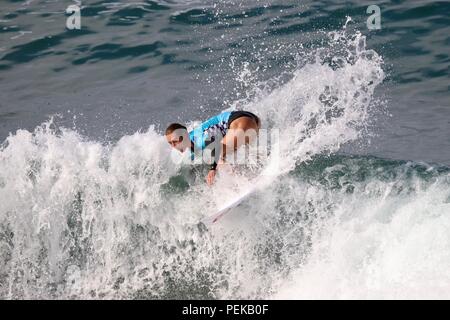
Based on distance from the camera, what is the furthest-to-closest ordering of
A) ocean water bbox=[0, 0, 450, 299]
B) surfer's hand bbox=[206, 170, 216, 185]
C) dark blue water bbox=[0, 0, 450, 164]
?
dark blue water bbox=[0, 0, 450, 164], surfer's hand bbox=[206, 170, 216, 185], ocean water bbox=[0, 0, 450, 299]

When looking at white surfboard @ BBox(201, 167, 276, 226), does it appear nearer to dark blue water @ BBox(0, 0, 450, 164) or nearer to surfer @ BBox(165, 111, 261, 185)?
surfer @ BBox(165, 111, 261, 185)

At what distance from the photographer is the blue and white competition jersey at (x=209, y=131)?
8.16 metres

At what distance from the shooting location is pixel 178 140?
25.7 feet

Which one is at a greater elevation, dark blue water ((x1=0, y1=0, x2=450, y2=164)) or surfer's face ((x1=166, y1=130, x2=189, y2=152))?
dark blue water ((x1=0, y1=0, x2=450, y2=164))

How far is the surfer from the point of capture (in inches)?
307

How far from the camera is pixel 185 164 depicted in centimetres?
845

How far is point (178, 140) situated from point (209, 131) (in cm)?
51

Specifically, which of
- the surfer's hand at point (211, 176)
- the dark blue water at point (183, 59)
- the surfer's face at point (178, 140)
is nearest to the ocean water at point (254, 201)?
the dark blue water at point (183, 59)

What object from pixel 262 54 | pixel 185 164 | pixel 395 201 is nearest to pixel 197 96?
pixel 262 54

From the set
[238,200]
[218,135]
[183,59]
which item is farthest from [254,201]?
[183,59]

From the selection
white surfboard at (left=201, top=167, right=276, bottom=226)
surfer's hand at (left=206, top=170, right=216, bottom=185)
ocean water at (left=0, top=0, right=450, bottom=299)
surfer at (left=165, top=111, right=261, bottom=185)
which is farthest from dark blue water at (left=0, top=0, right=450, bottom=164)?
surfer's hand at (left=206, top=170, right=216, bottom=185)

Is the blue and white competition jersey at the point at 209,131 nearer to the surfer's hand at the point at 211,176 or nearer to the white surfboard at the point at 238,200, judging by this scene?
the surfer's hand at the point at 211,176

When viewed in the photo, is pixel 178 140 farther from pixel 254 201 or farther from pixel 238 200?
pixel 254 201

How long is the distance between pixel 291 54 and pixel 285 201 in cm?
527
